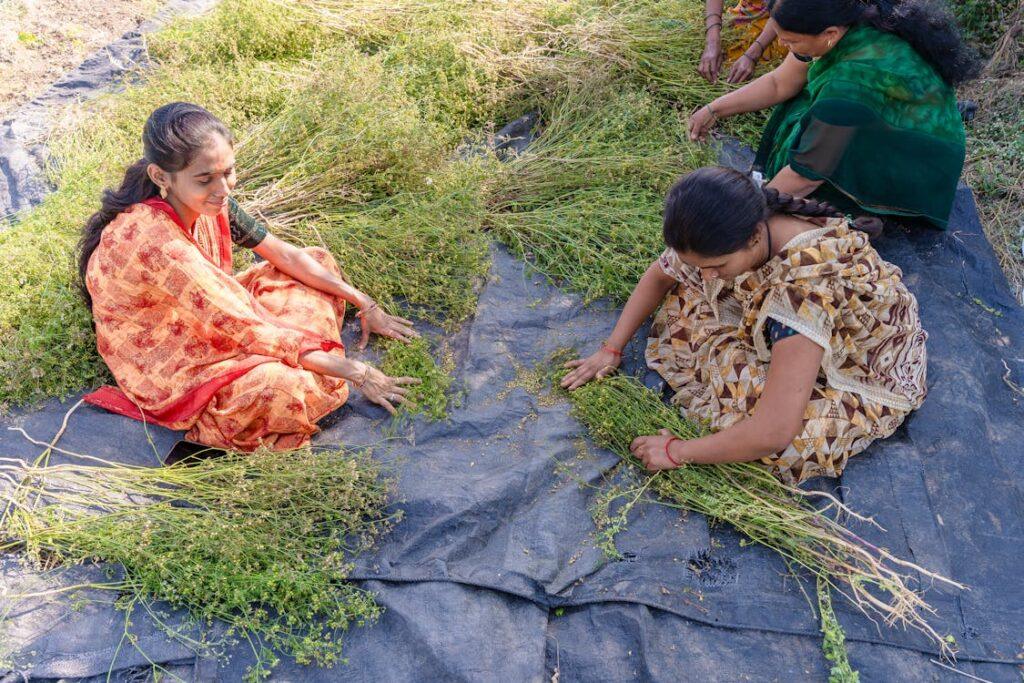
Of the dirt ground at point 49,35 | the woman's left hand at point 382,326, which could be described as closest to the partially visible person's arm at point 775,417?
the woman's left hand at point 382,326

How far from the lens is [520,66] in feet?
13.1

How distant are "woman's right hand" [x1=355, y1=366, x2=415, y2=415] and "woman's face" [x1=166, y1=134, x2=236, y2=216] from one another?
74cm

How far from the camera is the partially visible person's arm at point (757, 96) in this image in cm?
337

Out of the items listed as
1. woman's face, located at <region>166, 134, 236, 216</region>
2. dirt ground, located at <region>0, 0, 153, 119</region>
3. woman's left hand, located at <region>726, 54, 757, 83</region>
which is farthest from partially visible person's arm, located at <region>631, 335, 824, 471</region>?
dirt ground, located at <region>0, 0, 153, 119</region>

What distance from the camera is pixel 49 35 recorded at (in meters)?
4.66

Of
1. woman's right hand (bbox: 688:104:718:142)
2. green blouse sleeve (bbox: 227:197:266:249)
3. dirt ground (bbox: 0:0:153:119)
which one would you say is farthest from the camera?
dirt ground (bbox: 0:0:153:119)

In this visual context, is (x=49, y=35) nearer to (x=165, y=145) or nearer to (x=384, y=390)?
(x=165, y=145)

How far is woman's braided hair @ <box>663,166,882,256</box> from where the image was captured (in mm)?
2053

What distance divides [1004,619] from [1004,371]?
1089mm

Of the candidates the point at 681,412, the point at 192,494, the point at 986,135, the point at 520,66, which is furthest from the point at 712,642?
the point at 986,135

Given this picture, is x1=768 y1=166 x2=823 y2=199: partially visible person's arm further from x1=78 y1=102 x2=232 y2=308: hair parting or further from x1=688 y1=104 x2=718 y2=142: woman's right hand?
x1=78 y1=102 x2=232 y2=308: hair parting

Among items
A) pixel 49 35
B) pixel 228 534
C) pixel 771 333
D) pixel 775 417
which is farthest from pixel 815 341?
pixel 49 35

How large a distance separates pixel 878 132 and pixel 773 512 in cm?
162

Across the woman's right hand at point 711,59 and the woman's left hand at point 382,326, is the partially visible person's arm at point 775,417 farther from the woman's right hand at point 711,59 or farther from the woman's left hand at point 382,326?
the woman's right hand at point 711,59
